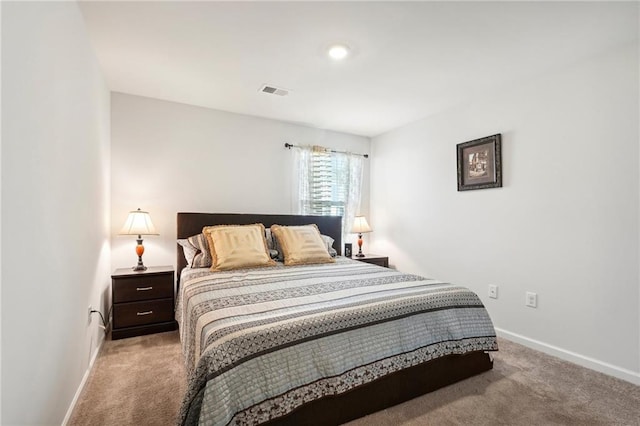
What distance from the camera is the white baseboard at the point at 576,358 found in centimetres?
206

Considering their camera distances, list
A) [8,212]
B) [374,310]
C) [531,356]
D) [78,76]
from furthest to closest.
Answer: [531,356], [78,76], [374,310], [8,212]

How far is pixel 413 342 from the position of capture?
1.72 m

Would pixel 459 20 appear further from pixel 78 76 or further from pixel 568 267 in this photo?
pixel 78 76

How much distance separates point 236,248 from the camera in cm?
271

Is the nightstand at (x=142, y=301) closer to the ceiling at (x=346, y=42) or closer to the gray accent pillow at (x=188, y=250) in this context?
the gray accent pillow at (x=188, y=250)

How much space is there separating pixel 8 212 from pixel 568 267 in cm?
329

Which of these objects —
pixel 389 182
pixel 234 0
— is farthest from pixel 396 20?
pixel 389 182

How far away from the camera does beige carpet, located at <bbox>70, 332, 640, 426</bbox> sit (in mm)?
1645

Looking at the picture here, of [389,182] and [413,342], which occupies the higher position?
[389,182]

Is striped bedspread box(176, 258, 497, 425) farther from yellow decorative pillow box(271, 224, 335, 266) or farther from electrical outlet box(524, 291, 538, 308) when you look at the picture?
electrical outlet box(524, 291, 538, 308)

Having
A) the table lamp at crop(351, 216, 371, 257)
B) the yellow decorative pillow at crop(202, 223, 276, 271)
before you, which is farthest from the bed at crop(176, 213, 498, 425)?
the table lamp at crop(351, 216, 371, 257)

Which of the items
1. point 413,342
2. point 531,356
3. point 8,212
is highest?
point 8,212

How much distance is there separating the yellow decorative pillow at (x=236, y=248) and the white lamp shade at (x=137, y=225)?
507 millimetres

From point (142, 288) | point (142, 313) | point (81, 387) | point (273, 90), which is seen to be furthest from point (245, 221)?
point (81, 387)
